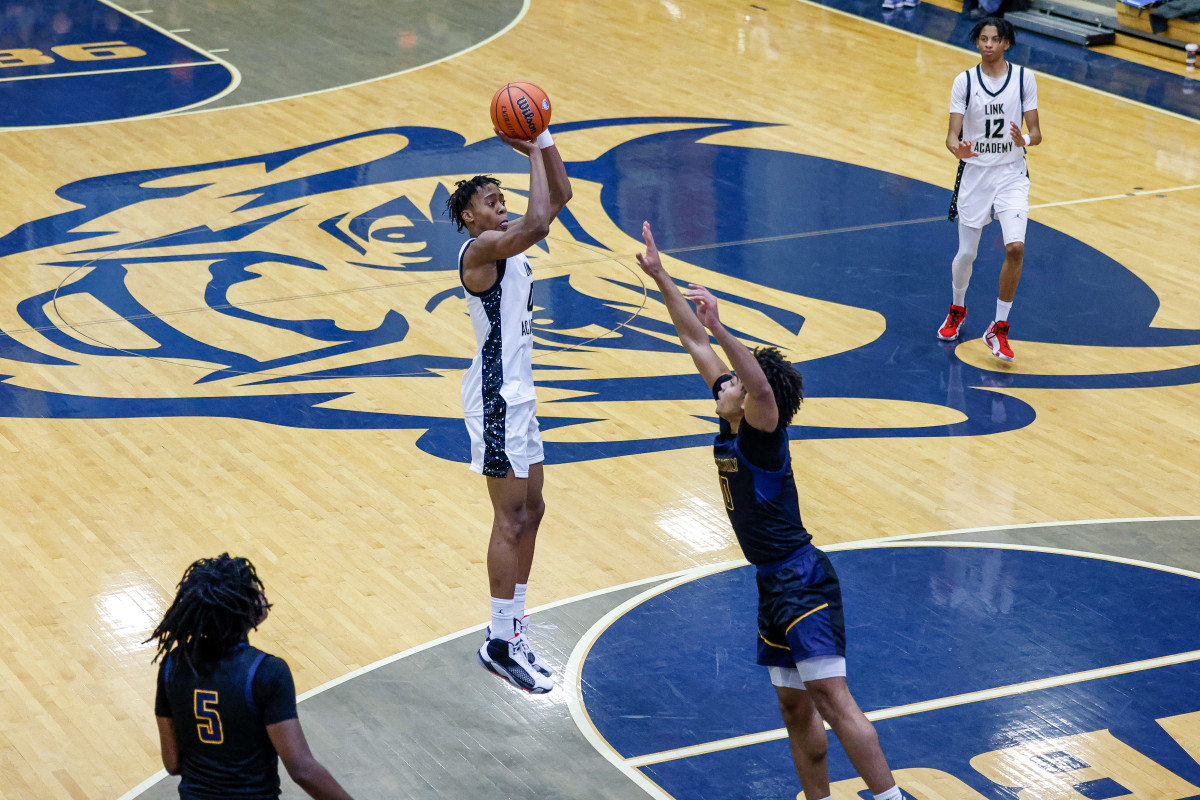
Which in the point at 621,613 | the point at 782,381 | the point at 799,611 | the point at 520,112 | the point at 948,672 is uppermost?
the point at 520,112

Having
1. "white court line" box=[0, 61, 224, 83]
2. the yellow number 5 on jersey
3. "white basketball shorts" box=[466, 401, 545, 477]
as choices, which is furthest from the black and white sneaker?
"white court line" box=[0, 61, 224, 83]

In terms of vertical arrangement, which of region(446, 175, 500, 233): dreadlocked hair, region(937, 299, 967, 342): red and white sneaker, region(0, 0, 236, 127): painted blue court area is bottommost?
region(0, 0, 236, 127): painted blue court area

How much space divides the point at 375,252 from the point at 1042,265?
5.56m

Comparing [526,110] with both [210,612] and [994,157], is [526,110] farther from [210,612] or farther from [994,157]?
[994,157]

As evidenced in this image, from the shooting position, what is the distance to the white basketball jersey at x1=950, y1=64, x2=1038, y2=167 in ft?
35.4

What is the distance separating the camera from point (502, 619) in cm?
686

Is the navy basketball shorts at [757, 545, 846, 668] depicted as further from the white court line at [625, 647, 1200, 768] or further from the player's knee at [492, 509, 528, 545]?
→ the player's knee at [492, 509, 528, 545]

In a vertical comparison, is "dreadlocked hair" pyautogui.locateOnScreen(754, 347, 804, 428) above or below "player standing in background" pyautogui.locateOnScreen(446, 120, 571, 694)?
above

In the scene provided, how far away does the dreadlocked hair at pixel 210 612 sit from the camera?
14.2ft

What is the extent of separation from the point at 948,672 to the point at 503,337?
105 inches

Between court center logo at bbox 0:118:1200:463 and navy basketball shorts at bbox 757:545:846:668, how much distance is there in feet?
12.7

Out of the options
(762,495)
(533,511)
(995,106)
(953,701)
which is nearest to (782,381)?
(762,495)

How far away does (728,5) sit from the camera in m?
20.9

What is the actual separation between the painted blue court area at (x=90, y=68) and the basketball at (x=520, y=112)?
1084 cm
